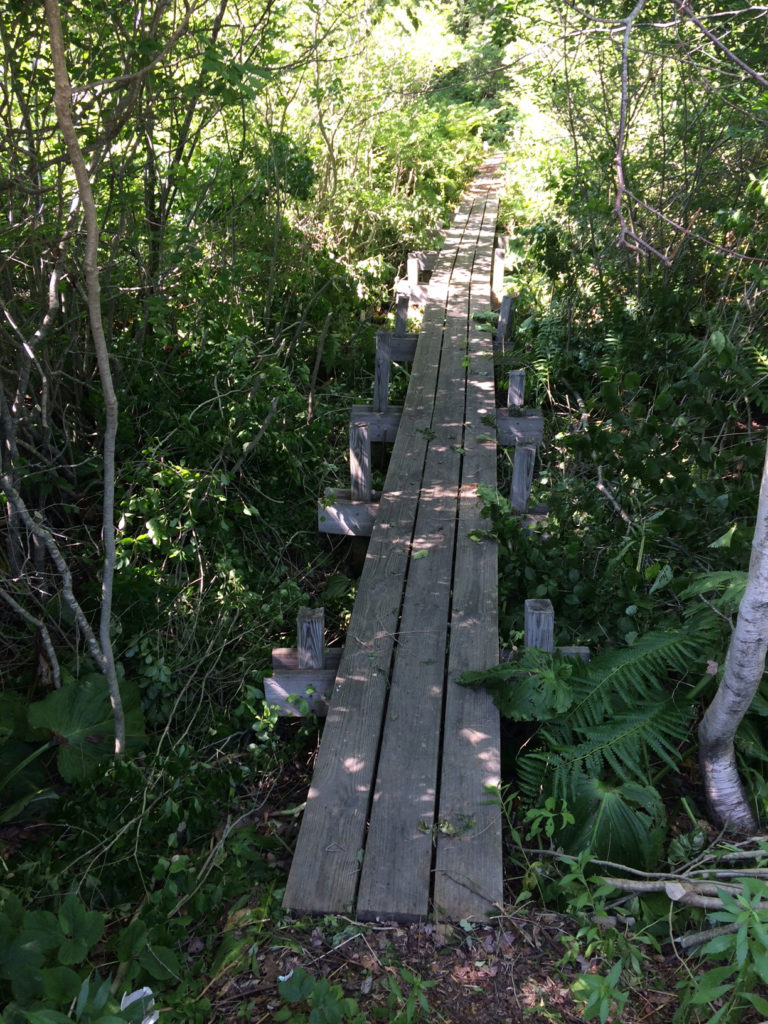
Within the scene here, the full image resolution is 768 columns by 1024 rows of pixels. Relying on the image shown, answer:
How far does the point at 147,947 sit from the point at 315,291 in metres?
6.87

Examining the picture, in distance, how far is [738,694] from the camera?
3.34 m

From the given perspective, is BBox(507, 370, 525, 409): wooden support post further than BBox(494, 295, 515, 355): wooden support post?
No

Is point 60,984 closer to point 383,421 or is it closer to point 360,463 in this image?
point 360,463

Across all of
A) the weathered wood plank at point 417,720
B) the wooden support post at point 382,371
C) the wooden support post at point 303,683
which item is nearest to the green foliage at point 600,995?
the weathered wood plank at point 417,720

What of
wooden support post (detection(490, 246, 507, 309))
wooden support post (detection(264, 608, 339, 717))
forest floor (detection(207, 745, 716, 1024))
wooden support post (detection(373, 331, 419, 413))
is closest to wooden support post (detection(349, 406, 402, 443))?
wooden support post (detection(373, 331, 419, 413))

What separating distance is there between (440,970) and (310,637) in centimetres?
155

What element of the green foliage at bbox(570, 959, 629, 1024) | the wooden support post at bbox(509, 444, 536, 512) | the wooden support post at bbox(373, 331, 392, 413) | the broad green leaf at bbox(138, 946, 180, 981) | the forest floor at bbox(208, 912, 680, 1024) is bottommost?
the forest floor at bbox(208, 912, 680, 1024)

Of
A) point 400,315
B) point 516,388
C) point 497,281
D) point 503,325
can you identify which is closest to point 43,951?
point 516,388

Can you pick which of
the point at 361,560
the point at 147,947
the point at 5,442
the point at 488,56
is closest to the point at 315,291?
the point at 361,560

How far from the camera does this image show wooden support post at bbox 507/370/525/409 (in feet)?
20.4

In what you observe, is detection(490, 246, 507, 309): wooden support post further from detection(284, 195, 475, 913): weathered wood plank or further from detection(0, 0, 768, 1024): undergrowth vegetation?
detection(284, 195, 475, 913): weathered wood plank

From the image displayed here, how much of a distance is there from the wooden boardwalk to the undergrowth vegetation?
0.19 meters

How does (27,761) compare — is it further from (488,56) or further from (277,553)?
(488,56)

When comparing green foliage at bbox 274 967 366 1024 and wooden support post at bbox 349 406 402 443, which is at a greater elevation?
wooden support post at bbox 349 406 402 443
